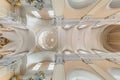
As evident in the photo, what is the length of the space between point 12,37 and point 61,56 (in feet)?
1.91

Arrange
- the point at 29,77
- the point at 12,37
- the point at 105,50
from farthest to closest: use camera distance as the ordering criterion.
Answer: the point at 29,77, the point at 105,50, the point at 12,37

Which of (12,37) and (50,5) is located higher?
(50,5)

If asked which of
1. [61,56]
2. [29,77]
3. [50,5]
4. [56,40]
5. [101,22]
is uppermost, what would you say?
[50,5]

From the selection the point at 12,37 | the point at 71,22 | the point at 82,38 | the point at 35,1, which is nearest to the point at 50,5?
the point at 35,1

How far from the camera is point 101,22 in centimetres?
206

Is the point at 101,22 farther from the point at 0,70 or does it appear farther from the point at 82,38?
the point at 0,70

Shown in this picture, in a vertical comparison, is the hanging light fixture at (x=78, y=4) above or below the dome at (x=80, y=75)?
above

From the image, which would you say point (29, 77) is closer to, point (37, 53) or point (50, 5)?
point (37, 53)

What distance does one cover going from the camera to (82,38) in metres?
2.25

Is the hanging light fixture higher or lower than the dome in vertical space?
higher

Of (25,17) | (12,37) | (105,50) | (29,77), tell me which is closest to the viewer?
(12,37)

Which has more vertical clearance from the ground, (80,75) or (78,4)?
(78,4)

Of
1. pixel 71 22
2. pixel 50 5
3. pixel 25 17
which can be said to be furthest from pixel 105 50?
pixel 25 17

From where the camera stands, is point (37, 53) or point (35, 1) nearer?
point (35, 1)
